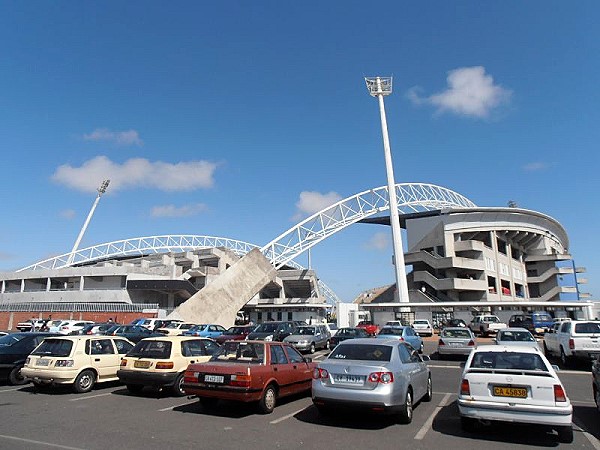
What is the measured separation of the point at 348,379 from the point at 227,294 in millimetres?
37455

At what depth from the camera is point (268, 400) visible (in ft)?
29.7

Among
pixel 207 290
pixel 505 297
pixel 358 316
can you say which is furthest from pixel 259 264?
pixel 505 297

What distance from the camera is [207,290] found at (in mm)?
43938

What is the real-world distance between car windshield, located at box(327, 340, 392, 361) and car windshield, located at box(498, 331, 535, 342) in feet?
34.8

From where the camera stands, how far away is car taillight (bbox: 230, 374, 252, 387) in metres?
8.48

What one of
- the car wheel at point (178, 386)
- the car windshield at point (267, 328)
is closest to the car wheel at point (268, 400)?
the car wheel at point (178, 386)

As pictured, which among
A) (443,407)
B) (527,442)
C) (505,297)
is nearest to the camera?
(527,442)

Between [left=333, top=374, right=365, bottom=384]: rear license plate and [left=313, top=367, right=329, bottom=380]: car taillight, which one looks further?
[left=313, top=367, right=329, bottom=380]: car taillight

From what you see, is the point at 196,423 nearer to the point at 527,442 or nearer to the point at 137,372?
the point at 137,372

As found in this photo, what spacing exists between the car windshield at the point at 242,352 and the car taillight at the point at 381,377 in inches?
102

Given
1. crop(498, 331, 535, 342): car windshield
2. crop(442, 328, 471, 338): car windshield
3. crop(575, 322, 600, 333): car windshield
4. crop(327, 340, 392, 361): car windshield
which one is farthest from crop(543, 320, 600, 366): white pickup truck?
crop(327, 340, 392, 361): car windshield

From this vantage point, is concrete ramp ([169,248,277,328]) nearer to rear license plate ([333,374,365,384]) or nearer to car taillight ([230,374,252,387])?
car taillight ([230,374,252,387])

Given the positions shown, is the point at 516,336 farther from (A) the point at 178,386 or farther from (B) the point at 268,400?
(A) the point at 178,386

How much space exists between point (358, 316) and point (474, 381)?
3780 centimetres
